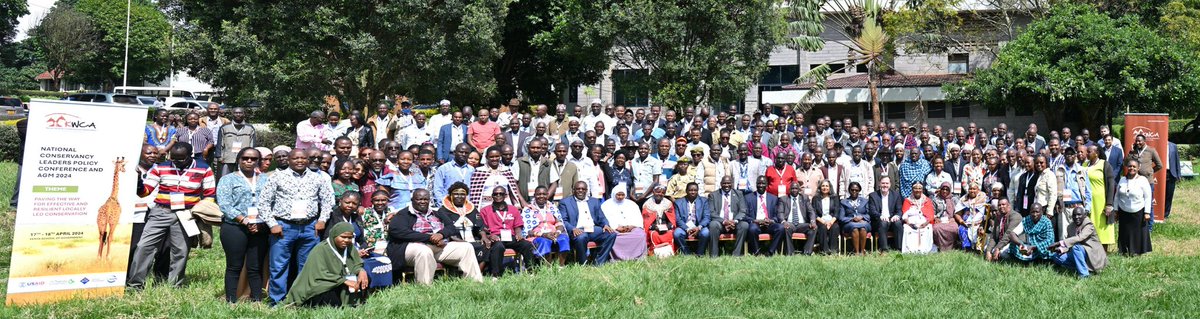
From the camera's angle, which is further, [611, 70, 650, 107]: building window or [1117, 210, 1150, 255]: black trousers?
[611, 70, 650, 107]: building window

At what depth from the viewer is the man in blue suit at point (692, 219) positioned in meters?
11.7

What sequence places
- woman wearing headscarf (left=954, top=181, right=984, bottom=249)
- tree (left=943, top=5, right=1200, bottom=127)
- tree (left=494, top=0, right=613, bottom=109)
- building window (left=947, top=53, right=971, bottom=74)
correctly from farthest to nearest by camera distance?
building window (left=947, top=53, right=971, bottom=74) < tree (left=943, top=5, right=1200, bottom=127) < tree (left=494, top=0, right=613, bottom=109) < woman wearing headscarf (left=954, top=181, right=984, bottom=249)

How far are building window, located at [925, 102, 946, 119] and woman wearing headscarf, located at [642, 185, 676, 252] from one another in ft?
82.0

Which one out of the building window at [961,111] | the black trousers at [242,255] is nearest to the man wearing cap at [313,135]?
the black trousers at [242,255]

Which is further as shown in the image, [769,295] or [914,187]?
[914,187]

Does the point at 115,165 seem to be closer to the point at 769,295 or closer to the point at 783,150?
the point at 769,295

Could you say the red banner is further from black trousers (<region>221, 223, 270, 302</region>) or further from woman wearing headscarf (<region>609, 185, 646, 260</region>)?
black trousers (<region>221, 223, 270, 302</region>)

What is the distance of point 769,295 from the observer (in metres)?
8.70

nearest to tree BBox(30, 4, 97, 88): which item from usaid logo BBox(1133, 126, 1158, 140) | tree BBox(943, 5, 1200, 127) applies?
tree BBox(943, 5, 1200, 127)

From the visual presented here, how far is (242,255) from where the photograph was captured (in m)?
8.12

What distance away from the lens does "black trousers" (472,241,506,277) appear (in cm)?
969

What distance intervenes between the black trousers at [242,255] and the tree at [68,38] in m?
58.8

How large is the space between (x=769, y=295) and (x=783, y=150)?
5108 millimetres

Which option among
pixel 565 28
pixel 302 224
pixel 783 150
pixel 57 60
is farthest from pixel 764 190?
pixel 57 60
